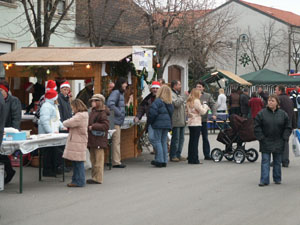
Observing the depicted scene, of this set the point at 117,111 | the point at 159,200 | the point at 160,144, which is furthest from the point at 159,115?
the point at 159,200

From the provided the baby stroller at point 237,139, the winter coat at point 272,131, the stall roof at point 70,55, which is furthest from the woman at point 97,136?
the baby stroller at point 237,139

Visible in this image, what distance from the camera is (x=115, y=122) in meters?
14.0

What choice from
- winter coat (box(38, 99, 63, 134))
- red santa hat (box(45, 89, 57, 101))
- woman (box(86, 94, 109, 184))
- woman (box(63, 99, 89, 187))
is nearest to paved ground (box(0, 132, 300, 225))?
woman (box(86, 94, 109, 184))

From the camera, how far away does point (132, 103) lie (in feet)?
53.4

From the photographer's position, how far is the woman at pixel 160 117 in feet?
46.3

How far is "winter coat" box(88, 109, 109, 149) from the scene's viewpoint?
38.0 feet

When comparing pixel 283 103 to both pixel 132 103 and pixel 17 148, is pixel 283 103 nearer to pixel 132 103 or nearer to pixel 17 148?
pixel 132 103

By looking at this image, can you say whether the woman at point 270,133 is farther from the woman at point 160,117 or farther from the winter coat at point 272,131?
the woman at point 160,117

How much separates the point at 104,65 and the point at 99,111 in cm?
285

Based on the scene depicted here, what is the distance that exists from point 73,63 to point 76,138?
12.0ft

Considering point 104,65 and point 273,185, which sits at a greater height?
point 104,65

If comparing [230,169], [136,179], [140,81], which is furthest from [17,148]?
[140,81]

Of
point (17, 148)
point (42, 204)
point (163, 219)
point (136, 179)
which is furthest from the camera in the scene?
point (136, 179)

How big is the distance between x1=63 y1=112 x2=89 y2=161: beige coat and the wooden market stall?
10.8 feet
